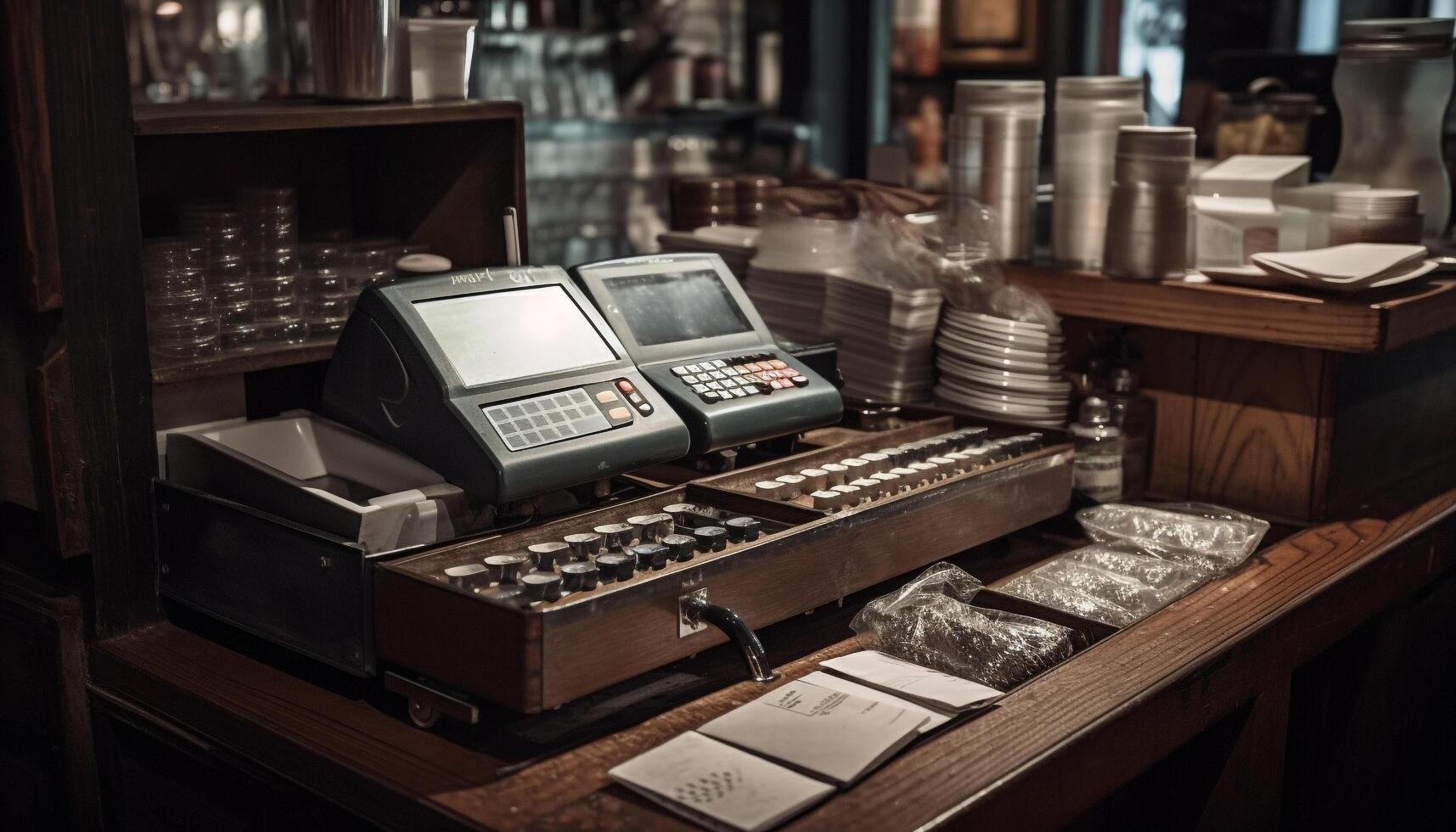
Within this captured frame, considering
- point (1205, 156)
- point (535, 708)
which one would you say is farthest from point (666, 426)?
point (1205, 156)

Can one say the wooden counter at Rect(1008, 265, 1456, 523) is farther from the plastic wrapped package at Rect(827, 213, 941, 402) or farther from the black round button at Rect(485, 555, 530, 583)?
the black round button at Rect(485, 555, 530, 583)

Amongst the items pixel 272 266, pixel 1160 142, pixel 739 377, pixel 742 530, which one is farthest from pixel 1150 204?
pixel 272 266

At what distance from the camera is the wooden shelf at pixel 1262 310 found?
219 centimetres

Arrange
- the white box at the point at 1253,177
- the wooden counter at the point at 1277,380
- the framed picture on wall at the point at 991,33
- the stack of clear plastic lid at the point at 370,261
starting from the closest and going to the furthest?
the stack of clear plastic lid at the point at 370,261 < the wooden counter at the point at 1277,380 < the white box at the point at 1253,177 < the framed picture on wall at the point at 991,33

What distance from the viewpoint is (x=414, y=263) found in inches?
85.5

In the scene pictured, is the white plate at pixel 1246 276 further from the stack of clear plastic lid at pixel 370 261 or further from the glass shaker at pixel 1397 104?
the stack of clear plastic lid at pixel 370 261

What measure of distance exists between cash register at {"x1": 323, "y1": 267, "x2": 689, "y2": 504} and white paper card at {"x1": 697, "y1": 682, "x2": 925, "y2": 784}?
0.37m

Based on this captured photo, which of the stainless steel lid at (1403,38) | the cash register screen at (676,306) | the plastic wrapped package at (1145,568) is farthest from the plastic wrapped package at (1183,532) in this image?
the stainless steel lid at (1403,38)

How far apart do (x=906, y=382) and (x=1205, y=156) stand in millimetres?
1328

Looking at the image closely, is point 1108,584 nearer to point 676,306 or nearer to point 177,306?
point 676,306

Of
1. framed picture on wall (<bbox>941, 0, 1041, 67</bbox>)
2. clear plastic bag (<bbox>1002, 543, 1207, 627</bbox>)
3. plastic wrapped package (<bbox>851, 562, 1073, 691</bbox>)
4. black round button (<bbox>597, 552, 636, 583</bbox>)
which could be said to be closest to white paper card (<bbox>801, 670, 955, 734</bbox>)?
plastic wrapped package (<bbox>851, 562, 1073, 691</bbox>)

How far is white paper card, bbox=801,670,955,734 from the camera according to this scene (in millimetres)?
1526

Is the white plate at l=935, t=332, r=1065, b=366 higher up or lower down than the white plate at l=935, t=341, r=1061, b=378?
higher up

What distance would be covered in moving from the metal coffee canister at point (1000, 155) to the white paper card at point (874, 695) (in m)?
1.23
